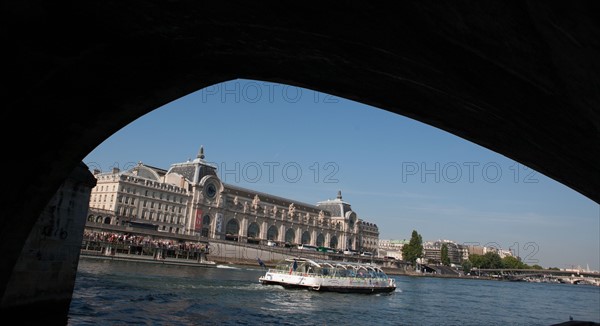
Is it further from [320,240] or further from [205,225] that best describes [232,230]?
[320,240]

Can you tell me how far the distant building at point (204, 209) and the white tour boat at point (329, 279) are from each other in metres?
55.3

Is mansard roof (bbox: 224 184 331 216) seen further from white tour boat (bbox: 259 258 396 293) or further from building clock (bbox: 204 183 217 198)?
white tour boat (bbox: 259 258 396 293)

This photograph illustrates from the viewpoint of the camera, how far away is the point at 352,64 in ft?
20.6

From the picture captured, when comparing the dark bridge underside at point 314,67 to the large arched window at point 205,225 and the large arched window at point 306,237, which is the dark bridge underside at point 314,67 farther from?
the large arched window at point 306,237

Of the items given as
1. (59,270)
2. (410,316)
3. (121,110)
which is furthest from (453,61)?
(410,316)

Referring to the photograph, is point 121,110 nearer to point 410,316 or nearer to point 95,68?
point 95,68

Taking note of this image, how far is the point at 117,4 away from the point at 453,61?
4.21 metres

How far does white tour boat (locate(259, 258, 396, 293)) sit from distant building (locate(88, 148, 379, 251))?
55.3 metres

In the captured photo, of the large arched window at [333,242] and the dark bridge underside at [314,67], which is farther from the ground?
the large arched window at [333,242]

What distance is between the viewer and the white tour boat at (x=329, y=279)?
166ft

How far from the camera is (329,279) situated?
5103cm

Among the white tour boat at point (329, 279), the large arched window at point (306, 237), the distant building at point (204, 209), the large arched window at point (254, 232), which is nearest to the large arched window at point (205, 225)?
the distant building at point (204, 209)

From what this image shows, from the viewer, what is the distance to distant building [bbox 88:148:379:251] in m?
104

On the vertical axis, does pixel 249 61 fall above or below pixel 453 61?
above
